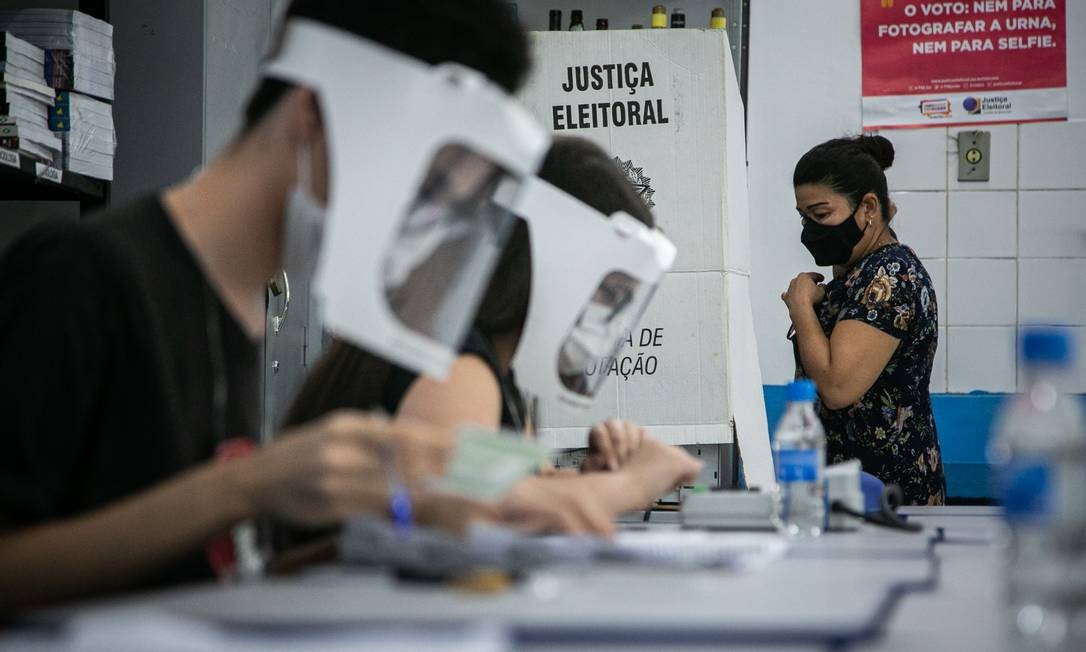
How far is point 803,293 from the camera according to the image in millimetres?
2945

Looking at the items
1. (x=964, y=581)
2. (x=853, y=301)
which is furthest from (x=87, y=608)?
(x=853, y=301)

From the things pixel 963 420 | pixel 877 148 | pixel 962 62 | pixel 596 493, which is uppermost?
pixel 962 62

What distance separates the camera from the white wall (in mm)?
4492

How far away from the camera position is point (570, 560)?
1111 mm

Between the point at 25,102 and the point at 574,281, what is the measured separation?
4.55ft

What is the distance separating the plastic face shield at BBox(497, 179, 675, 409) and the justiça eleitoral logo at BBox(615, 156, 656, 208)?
1.30 metres

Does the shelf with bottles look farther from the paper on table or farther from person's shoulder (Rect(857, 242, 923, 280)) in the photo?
the paper on table

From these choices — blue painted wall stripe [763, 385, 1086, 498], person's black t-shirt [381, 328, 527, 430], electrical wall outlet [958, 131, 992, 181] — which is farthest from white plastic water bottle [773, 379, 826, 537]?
electrical wall outlet [958, 131, 992, 181]

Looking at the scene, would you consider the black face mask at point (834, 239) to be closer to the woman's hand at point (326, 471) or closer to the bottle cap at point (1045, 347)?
the bottle cap at point (1045, 347)

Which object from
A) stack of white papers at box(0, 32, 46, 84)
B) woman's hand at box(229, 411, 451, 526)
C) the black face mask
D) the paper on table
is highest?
stack of white papers at box(0, 32, 46, 84)

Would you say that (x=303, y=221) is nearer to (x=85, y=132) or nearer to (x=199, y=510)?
(x=199, y=510)

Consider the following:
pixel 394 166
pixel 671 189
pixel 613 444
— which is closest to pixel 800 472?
pixel 613 444

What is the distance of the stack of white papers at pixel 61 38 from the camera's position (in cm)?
250

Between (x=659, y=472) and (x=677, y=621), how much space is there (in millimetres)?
888
